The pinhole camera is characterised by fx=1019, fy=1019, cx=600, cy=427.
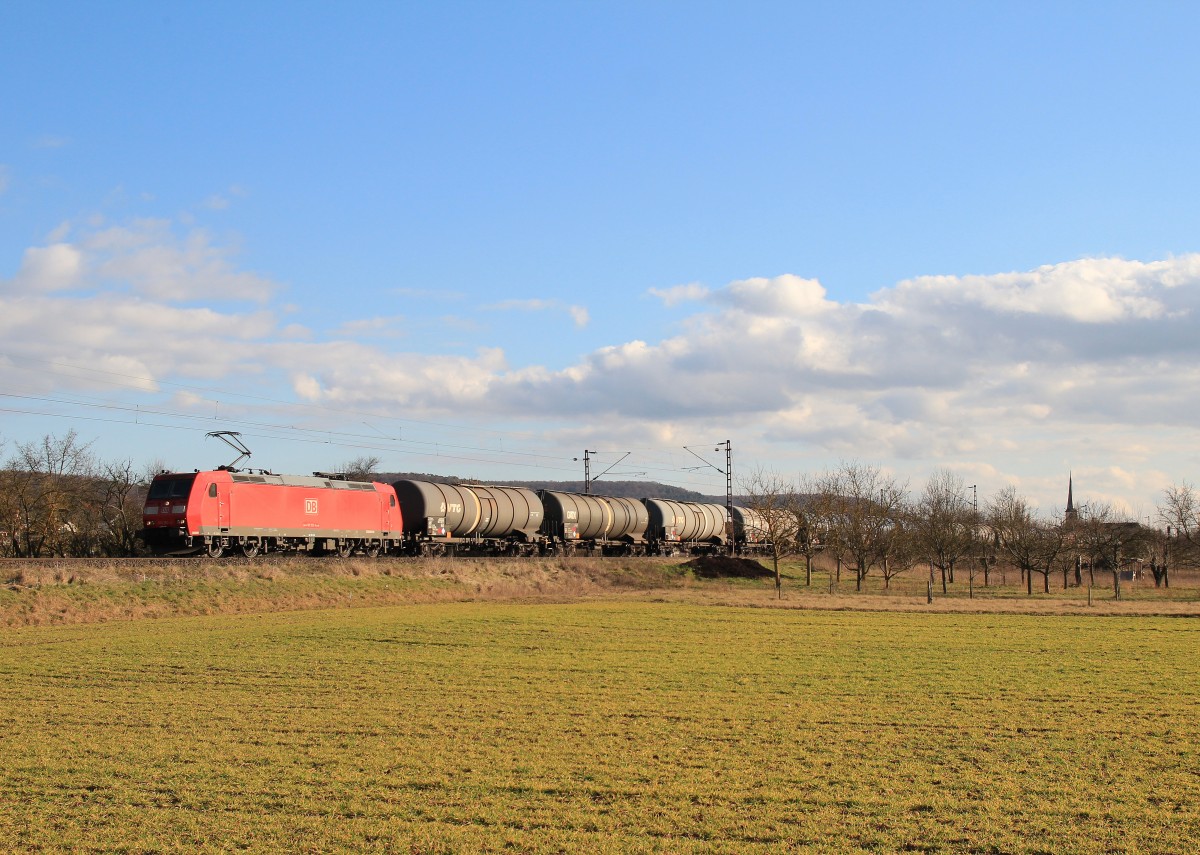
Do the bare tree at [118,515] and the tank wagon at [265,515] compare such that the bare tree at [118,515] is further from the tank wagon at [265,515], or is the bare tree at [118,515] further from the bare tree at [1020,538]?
the bare tree at [1020,538]

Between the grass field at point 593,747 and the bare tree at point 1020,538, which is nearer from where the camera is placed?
the grass field at point 593,747

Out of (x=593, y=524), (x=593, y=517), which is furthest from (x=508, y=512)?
(x=593, y=524)

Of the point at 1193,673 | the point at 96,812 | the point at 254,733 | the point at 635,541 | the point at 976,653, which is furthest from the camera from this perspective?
the point at 635,541

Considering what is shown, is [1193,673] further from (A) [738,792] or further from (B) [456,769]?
(B) [456,769]

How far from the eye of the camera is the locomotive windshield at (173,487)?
44906 mm

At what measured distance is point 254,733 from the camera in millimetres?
16438

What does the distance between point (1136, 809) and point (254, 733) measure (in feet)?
41.6

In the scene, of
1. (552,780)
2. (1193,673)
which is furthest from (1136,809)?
(1193,673)

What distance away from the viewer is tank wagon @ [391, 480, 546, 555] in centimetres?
5678

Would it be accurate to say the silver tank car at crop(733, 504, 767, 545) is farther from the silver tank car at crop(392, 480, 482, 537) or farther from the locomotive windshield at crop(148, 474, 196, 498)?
the locomotive windshield at crop(148, 474, 196, 498)

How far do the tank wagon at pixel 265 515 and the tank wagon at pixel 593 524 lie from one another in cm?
1198

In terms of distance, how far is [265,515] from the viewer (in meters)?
48.9

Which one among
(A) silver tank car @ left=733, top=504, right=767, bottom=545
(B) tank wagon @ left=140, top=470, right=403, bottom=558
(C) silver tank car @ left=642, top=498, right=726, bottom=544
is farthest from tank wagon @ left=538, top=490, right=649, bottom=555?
(A) silver tank car @ left=733, top=504, right=767, bottom=545

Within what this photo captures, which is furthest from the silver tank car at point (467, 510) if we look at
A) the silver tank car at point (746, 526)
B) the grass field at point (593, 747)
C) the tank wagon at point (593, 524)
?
the silver tank car at point (746, 526)
